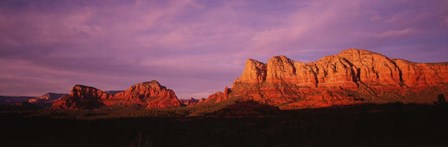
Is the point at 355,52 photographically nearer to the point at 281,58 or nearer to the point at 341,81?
the point at 341,81

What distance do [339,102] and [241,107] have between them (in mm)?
32466

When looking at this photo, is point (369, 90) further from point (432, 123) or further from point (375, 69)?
point (432, 123)

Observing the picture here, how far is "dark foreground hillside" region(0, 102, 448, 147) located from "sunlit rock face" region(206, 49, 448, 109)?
86.7 feet

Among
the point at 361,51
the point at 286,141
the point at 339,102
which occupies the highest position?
the point at 361,51

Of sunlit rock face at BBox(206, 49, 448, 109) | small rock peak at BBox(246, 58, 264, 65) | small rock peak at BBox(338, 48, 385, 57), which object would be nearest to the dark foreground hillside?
sunlit rock face at BBox(206, 49, 448, 109)

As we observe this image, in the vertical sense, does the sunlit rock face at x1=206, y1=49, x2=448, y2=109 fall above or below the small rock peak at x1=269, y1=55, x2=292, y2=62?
below

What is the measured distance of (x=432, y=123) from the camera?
246 feet

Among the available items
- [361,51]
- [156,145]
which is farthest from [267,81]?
[156,145]

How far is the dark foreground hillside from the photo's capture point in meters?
72.8

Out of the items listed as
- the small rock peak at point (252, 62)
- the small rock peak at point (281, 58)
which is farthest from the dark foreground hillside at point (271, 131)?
the small rock peak at point (281, 58)

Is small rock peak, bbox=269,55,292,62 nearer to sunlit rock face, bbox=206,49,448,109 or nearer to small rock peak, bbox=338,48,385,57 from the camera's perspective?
sunlit rock face, bbox=206,49,448,109

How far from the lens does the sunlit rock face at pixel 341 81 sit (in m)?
129

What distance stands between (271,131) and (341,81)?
78825mm

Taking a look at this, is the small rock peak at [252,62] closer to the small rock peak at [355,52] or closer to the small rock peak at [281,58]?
the small rock peak at [281,58]
